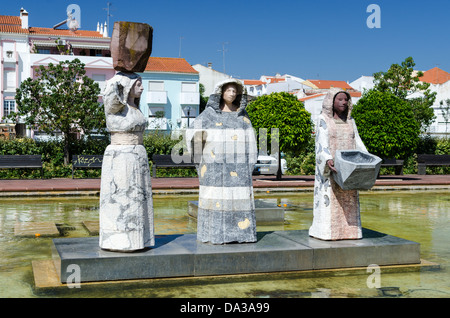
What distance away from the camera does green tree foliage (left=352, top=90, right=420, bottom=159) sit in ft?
57.2

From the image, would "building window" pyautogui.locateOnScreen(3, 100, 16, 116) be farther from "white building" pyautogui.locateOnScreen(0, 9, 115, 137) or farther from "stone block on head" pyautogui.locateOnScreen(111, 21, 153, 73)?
"stone block on head" pyautogui.locateOnScreen(111, 21, 153, 73)

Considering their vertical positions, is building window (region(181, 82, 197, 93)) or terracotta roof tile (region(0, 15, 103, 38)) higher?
terracotta roof tile (region(0, 15, 103, 38))

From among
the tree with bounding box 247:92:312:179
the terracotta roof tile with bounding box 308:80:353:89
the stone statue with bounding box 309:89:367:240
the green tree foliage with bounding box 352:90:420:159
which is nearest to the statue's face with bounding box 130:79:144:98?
the stone statue with bounding box 309:89:367:240

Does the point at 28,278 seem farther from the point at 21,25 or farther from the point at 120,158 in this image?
the point at 21,25

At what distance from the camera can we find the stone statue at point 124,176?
575 cm

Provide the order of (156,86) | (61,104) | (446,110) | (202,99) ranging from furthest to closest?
1. (202,99)
2. (446,110)
3. (156,86)
4. (61,104)

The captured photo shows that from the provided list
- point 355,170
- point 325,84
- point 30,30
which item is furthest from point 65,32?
point 355,170

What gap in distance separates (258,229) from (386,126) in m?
9.70

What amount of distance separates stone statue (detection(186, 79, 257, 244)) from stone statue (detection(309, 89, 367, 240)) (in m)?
A: 0.92

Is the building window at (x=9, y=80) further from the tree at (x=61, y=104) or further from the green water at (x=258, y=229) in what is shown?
the green water at (x=258, y=229)

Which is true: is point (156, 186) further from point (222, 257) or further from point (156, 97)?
point (156, 97)

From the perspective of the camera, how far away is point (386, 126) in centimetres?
1739

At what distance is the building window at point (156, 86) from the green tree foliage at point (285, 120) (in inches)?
1034

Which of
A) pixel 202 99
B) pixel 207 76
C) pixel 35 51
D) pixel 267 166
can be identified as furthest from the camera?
pixel 207 76
